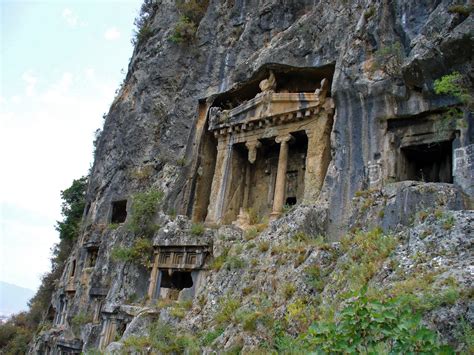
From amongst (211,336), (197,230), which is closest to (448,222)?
→ (211,336)

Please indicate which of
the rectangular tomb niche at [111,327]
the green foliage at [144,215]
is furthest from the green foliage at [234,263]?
the green foliage at [144,215]

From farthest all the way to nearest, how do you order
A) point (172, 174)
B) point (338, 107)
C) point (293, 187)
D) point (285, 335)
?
point (172, 174) → point (293, 187) → point (338, 107) → point (285, 335)

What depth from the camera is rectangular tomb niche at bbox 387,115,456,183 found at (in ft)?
42.2

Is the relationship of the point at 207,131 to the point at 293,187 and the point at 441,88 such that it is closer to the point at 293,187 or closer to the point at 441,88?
the point at 293,187

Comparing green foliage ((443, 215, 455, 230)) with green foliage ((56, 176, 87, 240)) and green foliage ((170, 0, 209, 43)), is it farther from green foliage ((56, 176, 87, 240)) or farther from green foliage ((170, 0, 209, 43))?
green foliage ((56, 176, 87, 240))

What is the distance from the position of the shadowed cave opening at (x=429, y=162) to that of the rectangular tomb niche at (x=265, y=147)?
2.95 meters

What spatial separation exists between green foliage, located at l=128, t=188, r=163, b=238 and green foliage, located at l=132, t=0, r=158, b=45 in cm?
1006

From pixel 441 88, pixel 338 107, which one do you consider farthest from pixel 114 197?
pixel 441 88

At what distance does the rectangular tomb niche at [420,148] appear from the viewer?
507 inches

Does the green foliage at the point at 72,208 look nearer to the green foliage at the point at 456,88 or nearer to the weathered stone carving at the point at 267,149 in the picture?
the weathered stone carving at the point at 267,149

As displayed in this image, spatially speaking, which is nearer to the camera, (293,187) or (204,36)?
(293,187)

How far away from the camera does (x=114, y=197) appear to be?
22453 mm

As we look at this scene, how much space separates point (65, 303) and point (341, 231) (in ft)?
53.6

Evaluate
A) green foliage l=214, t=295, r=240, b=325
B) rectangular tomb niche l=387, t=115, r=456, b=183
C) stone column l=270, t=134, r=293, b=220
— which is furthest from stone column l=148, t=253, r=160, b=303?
rectangular tomb niche l=387, t=115, r=456, b=183
